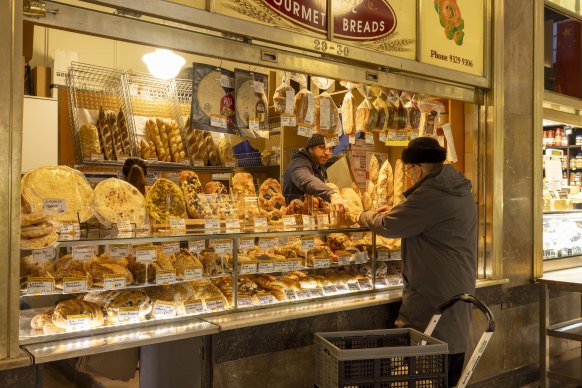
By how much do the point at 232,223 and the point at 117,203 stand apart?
0.61m

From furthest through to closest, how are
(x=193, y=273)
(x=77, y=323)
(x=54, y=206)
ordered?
(x=193, y=273)
(x=54, y=206)
(x=77, y=323)

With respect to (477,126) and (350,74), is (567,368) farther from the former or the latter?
(350,74)

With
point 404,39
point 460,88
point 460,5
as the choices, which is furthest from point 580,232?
point 404,39

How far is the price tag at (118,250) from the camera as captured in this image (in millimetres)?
2400

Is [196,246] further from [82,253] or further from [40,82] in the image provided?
[40,82]

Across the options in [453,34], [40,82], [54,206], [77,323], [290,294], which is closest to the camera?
[77,323]

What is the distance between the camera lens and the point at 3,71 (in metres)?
2.01

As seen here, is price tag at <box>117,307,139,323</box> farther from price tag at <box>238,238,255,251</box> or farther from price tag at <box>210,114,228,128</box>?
price tag at <box>210,114,228,128</box>

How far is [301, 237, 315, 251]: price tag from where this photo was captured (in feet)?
10.1

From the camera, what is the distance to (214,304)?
2.69m

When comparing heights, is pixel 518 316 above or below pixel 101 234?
below

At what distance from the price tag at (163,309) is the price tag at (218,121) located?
37.1 inches

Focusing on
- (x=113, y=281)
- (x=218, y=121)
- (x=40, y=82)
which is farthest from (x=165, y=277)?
(x=40, y=82)

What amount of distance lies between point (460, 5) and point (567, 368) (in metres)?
3.08
